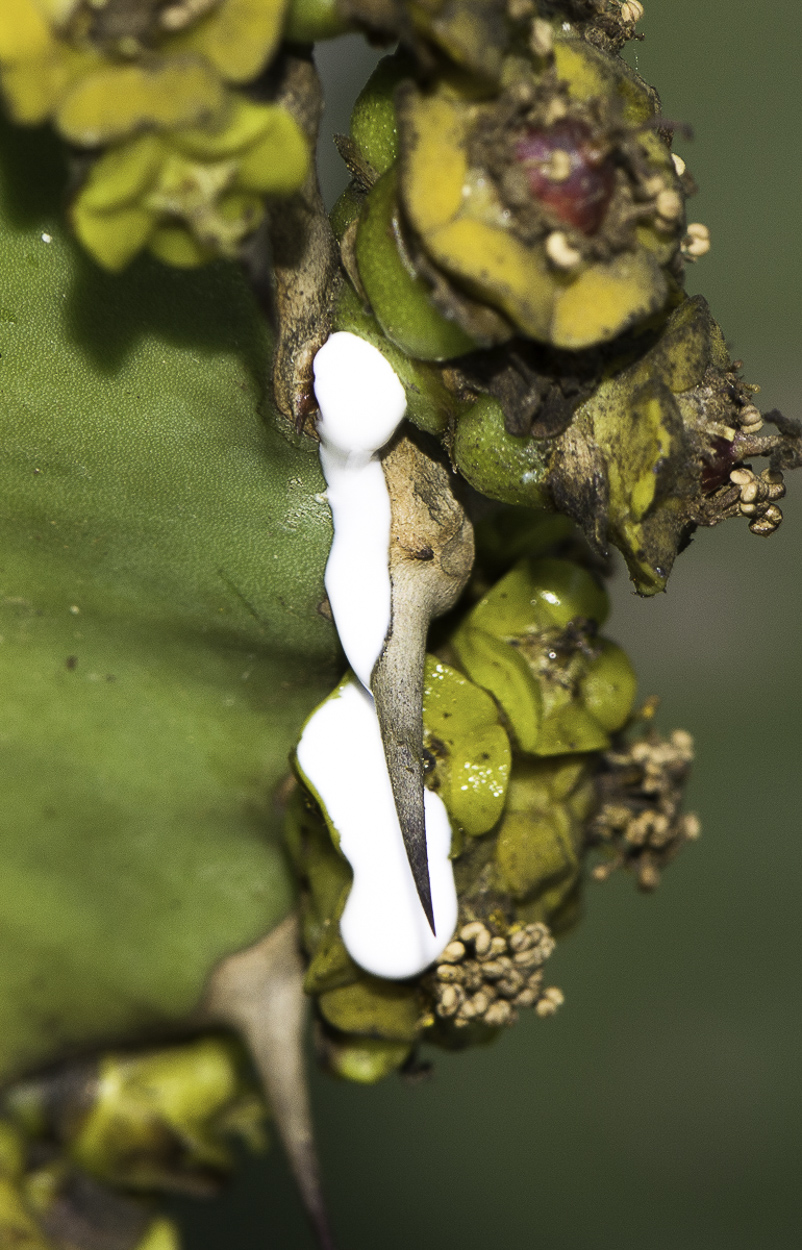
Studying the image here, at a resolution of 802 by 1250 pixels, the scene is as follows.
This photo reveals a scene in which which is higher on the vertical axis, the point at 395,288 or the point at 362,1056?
the point at 395,288

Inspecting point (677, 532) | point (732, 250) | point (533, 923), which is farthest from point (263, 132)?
point (732, 250)

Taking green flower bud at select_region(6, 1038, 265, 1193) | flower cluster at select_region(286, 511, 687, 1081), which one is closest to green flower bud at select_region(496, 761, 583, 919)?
flower cluster at select_region(286, 511, 687, 1081)

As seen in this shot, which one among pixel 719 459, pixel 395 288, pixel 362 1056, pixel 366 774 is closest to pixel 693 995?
pixel 362 1056

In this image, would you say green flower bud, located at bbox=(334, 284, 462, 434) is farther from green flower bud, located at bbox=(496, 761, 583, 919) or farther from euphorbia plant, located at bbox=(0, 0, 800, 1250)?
green flower bud, located at bbox=(496, 761, 583, 919)

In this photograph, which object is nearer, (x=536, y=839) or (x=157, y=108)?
(x=157, y=108)

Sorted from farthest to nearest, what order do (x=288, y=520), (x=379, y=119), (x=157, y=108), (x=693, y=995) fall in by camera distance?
(x=693, y=995), (x=288, y=520), (x=379, y=119), (x=157, y=108)

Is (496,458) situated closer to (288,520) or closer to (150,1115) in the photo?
(288,520)

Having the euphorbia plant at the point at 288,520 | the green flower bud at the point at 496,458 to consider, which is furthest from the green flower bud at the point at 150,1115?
the green flower bud at the point at 496,458
